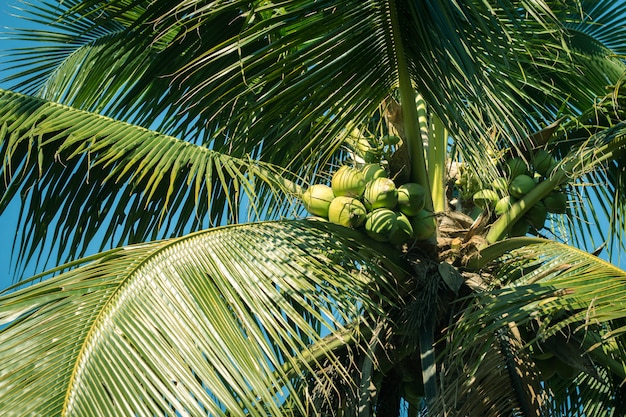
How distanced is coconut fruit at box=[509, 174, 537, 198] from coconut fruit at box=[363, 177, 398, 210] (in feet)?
1.76

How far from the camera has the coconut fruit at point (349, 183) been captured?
2.97m

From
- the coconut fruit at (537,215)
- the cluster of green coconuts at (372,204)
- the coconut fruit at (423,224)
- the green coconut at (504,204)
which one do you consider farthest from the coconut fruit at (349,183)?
the coconut fruit at (537,215)

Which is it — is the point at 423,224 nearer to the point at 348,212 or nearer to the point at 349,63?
the point at 348,212

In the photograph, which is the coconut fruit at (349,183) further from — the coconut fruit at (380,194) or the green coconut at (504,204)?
the green coconut at (504,204)

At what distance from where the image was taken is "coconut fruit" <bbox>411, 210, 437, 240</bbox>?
10.1 ft

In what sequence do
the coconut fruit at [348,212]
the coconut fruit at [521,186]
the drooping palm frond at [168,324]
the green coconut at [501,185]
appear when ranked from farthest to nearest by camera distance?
1. the coconut fruit at [521,186]
2. the green coconut at [501,185]
3. the coconut fruit at [348,212]
4. the drooping palm frond at [168,324]

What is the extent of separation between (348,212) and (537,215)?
87 centimetres

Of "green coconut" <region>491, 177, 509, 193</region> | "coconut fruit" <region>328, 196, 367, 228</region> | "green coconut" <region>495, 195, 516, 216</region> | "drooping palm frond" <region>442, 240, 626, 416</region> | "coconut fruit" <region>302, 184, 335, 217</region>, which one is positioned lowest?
"drooping palm frond" <region>442, 240, 626, 416</region>

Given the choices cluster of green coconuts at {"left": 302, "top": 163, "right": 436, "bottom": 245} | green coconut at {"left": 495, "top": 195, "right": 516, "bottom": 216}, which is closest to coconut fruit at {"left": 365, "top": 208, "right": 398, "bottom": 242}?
cluster of green coconuts at {"left": 302, "top": 163, "right": 436, "bottom": 245}

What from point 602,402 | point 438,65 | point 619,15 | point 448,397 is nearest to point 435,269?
point 448,397

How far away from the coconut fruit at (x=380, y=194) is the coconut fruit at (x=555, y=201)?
2.31ft

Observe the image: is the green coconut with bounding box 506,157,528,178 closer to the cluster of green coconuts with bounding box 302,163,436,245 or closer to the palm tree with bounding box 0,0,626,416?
the palm tree with bounding box 0,0,626,416

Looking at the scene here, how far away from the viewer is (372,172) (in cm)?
300

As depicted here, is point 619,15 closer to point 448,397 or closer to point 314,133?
point 314,133
